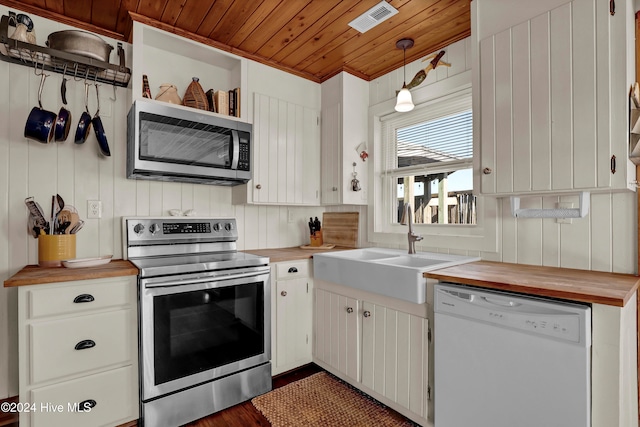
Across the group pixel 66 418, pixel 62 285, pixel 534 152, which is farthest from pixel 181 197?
pixel 534 152

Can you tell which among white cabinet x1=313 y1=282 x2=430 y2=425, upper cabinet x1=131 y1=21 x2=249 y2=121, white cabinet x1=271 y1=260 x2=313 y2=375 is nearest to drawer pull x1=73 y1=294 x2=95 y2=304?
white cabinet x1=271 y1=260 x2=313 y2=375

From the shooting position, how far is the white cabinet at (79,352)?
4.92 ft

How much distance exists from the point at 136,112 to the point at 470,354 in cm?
222

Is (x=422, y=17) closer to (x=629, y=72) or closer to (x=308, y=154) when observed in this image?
(x=629, y=72)

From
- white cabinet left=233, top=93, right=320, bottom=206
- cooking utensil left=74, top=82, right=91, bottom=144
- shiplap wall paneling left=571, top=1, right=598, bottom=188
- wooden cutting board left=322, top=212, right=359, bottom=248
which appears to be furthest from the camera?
wooden cutting board left=322, top=212, right=359, bottom=248

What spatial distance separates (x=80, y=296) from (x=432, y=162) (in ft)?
7.83

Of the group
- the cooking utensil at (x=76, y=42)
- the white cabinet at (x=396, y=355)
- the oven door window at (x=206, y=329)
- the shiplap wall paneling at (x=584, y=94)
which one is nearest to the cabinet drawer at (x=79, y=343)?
the oven door window at (x=206, y=329)

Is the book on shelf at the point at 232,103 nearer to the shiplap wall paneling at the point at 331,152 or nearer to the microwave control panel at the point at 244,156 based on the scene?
the microwave control panel at the point at 244,156

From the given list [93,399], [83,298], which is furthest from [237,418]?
[83,298]

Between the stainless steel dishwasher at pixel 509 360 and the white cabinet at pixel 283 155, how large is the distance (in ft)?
4.87

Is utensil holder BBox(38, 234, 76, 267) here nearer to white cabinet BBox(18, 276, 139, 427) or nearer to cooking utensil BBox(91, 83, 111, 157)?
white cabinet BBox(18, 276, 139, 427)

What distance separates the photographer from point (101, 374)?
1.67 metres

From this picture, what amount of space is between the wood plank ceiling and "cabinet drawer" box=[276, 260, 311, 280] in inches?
62.6

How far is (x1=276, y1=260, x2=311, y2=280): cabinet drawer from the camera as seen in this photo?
2.30 meters
